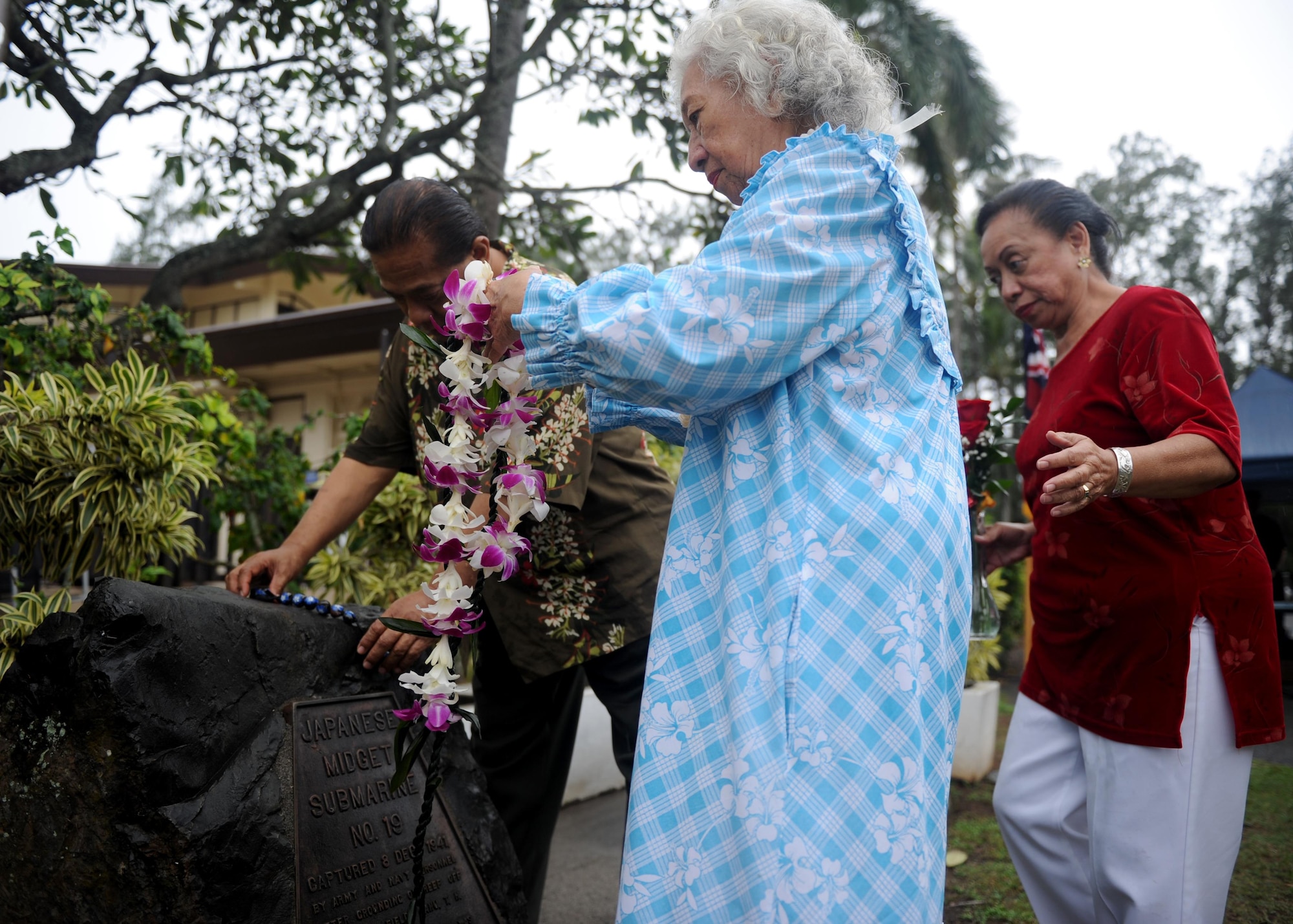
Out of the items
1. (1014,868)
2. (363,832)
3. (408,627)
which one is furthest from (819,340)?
(1014,868)

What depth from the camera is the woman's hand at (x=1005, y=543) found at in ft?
8.78

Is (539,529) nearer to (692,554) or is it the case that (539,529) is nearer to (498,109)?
(692,554)

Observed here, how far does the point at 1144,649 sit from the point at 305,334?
11422 mm

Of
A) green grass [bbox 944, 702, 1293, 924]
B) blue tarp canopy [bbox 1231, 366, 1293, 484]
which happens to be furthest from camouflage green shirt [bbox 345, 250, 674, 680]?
blue tarp canopy [bbox 1231, 366, 1293, 484]

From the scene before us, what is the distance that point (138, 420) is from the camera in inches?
124

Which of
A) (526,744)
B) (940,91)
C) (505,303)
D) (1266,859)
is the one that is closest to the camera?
(505,303)

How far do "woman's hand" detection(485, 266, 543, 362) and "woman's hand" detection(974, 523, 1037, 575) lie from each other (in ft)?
5.56

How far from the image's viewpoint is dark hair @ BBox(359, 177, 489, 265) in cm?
222

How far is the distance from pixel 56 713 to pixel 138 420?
153cm

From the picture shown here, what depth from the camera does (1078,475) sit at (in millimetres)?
1638

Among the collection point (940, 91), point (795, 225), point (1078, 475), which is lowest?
point (1078, 475)

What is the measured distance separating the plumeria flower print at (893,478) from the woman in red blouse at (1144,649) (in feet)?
1.49

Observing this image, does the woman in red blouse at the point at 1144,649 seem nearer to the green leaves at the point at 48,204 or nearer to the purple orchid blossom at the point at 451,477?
the purple orchid blossom at the point at 451,477

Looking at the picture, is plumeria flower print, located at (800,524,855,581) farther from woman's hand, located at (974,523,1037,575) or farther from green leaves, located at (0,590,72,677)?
green leaves, located at (0,590,72,677)
